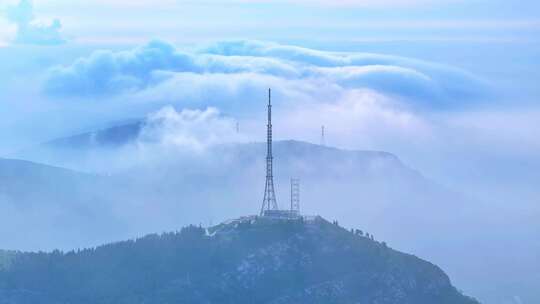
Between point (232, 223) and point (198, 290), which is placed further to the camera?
point (232, 223)

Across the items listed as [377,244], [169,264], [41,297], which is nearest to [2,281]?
[41,297]

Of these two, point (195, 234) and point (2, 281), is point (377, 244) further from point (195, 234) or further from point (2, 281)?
point (2, 281)

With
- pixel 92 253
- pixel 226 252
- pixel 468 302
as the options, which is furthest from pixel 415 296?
pixel 92 253

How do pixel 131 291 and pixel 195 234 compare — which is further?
pixel 195 234

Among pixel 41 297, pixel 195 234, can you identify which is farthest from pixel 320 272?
pixel 41 297

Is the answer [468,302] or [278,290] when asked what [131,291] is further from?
[468,302]

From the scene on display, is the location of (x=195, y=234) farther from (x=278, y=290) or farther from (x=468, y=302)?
(x=468, y=302)
